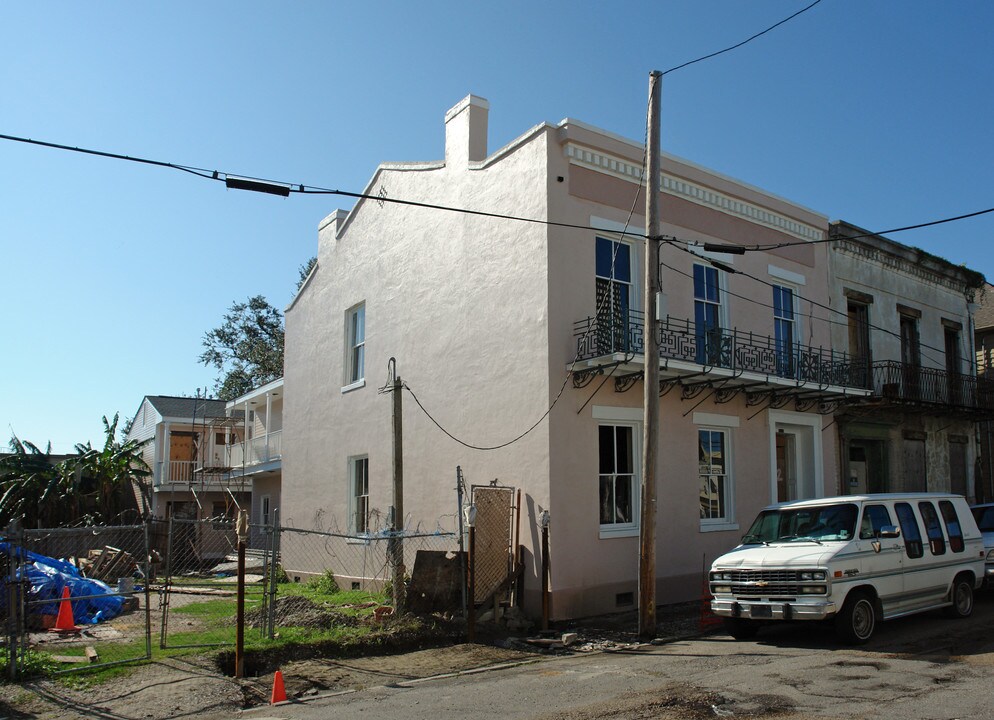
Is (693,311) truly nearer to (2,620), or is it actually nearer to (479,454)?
(479,454)

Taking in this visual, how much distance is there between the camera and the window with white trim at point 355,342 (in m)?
19.2

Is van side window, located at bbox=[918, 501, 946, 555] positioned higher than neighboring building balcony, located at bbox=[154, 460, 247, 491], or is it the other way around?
neighboring building balcony, located at bbox=[154, 460, 247, 491]

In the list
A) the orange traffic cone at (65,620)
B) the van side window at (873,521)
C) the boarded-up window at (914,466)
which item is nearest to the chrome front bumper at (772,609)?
the van side window at (873,521)

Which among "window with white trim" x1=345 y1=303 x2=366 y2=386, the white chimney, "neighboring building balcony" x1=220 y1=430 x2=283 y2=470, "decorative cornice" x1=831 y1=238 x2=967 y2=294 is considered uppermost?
the white chimney

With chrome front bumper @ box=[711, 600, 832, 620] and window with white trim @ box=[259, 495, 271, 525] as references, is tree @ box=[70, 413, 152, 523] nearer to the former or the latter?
A: window with white trim @ box=[259, 495, 271, 525]

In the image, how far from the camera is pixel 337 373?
65.0 feet

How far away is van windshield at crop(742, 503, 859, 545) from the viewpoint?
11.2 metres

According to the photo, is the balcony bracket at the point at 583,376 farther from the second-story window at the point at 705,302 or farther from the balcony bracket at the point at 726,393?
the balcony bracket at the point at 726,393

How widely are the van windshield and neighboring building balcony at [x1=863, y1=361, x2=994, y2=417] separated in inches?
292

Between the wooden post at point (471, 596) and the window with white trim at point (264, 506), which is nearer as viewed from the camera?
the wooden post at point (471, 596)

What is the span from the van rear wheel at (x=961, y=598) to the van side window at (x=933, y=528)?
24.8 inches

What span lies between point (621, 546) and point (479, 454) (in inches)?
113

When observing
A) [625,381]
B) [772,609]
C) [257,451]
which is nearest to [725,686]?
[772,609]

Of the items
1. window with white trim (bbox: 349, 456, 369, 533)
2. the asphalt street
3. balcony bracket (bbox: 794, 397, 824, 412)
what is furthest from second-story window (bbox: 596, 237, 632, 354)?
window with white trim (bbox: 349, 456, 369, 533)
